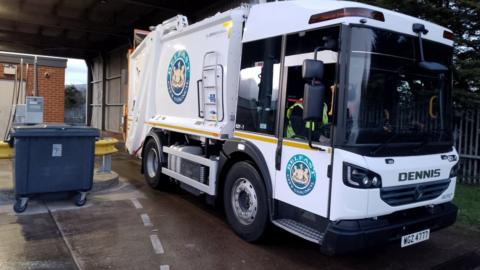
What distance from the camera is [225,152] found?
546cm

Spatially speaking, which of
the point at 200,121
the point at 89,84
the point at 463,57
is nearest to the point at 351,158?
the point at 200,121

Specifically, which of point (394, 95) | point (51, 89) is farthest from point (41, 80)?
point (394, 95)

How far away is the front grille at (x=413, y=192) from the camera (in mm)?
3932

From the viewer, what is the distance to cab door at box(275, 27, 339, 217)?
3.96m

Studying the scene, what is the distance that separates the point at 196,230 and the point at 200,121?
5.47ft

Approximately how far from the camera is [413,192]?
13.6ft

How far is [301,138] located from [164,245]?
2031 millimetres

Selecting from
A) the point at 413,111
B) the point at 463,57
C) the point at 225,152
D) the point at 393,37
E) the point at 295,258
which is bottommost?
the point at 295,258

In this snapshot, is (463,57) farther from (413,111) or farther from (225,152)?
(225,152)

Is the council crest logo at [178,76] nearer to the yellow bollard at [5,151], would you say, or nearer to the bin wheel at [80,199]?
the bin wheel at [80,199]

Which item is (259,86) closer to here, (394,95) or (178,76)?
(394,95)

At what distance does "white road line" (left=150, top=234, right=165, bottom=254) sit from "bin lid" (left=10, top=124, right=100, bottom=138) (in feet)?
6.64

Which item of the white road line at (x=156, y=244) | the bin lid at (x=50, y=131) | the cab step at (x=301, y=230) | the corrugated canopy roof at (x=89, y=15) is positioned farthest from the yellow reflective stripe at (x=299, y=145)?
the corrugated canopy roof at (x=89, y=15)

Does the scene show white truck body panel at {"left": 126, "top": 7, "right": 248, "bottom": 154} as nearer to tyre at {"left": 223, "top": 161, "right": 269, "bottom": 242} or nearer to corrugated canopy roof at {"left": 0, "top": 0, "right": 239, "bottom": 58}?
tyre at {"left": 223, "top": 161, "right": 269, "bottom": 242}
